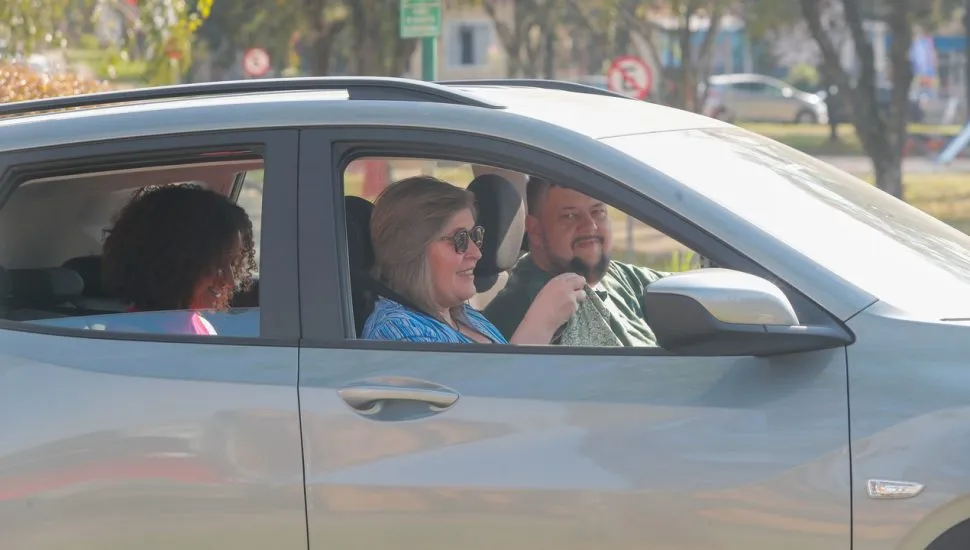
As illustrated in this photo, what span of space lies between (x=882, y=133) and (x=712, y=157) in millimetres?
15195

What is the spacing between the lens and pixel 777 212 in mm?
3164

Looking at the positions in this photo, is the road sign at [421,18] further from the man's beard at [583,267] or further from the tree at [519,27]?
the tree at [519,27]

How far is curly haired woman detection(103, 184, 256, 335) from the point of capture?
3.71 metres

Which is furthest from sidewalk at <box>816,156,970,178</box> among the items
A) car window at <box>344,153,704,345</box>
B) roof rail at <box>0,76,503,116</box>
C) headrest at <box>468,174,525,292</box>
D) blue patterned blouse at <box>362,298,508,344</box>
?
blue patterned blouse at <box>362,298,508,344</box>

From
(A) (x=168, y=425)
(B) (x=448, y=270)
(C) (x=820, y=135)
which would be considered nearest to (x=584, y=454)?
(B) (x=448, y=270)

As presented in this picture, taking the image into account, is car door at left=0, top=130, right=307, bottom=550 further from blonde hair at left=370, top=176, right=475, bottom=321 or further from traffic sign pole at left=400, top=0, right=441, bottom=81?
traffic sign pole at left=400, top=0, right=441, bottom=81

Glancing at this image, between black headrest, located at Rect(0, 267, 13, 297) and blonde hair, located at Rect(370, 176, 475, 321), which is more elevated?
blonde hair, located at Rect(370, 176, 475, 321)

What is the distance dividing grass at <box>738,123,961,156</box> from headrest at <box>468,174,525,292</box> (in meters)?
32.4

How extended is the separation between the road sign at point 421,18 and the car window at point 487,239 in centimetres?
741

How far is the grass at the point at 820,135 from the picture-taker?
39672mm

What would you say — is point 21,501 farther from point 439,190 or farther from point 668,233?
point 668,233

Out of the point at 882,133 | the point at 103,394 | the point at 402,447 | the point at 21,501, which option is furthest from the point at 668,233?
the point at 882,133

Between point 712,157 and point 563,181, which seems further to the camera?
point 712,157

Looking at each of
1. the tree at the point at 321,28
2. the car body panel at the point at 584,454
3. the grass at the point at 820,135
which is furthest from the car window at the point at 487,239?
the grass at the point at 820,135
